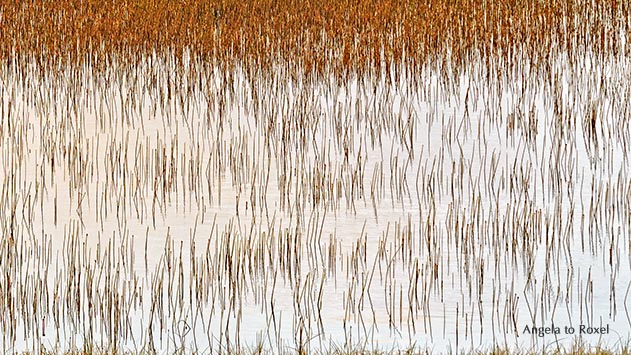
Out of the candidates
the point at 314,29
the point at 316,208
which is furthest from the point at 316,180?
the point at 314,29

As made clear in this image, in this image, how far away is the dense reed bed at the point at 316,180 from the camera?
16.0 ft

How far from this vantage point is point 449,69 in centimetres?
986

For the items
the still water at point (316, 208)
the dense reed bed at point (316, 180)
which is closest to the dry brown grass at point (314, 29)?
the dense reed bed at point (316, 180)

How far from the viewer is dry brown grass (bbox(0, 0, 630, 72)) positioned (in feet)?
34.0

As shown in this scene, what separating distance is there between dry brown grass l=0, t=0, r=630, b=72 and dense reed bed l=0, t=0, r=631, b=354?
0.14 feet

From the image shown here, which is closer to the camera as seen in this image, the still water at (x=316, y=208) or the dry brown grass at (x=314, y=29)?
the still water at (x=316, y=208)

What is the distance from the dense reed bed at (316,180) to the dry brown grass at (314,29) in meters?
0.04

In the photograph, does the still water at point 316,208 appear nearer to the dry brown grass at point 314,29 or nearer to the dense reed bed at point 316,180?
the dense reed bed at point 316,180

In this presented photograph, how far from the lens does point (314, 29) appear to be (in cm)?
1119

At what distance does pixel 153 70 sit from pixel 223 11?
257 cm

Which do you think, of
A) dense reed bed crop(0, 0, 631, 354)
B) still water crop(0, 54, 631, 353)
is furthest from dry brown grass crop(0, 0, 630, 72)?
still water crop(0, 54, 631, 353)

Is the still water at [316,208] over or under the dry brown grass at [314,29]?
under

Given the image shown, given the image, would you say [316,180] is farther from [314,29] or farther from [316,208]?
[314,29]

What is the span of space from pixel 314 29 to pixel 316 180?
4.59 meters
